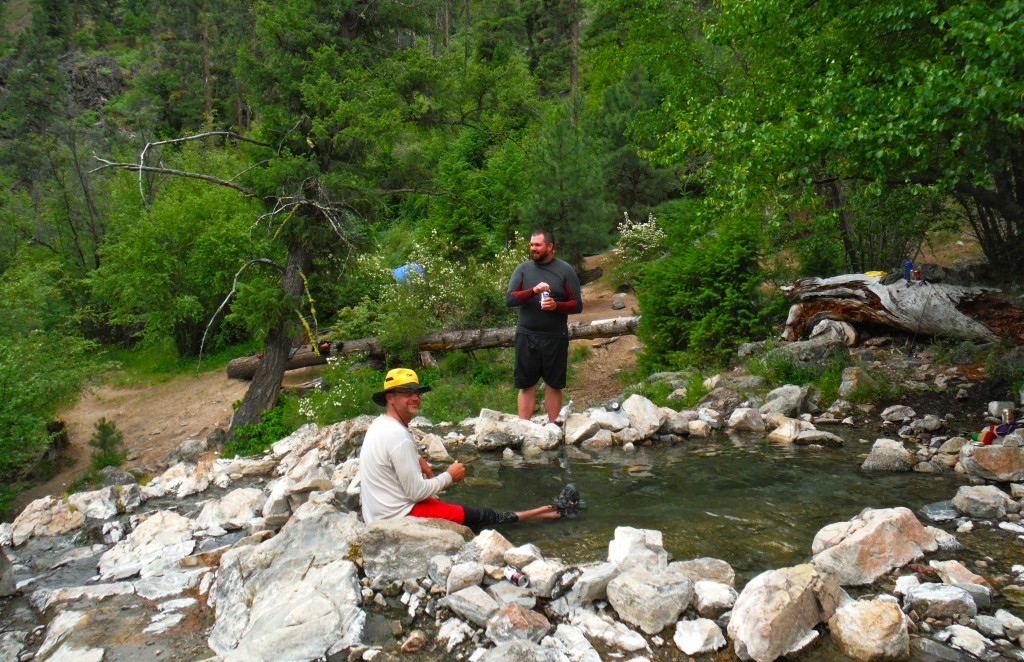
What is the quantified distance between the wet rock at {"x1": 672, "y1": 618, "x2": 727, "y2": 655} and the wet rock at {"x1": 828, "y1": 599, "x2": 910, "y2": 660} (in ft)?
2.05

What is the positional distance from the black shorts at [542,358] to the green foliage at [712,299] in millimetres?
3730

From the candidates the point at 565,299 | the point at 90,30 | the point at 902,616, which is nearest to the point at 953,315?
the point at 565,299

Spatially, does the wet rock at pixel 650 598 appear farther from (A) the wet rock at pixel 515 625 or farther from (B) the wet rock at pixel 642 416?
(B) the wet rock at pixel 642 416

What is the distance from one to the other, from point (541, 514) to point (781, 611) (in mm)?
2547

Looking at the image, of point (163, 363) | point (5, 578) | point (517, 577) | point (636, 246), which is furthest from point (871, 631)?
point (163, 363)

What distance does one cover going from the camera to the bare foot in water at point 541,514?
580cm

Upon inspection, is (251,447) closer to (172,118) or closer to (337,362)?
(337,362)

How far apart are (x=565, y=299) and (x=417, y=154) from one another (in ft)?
24.2

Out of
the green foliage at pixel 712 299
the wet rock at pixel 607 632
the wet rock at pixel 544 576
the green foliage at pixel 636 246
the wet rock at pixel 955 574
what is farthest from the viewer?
the green foliage at pixel 636 246

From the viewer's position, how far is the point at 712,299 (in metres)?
11.1

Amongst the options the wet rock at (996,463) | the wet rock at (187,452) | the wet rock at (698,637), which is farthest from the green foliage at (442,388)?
the wet rock at (698,637)

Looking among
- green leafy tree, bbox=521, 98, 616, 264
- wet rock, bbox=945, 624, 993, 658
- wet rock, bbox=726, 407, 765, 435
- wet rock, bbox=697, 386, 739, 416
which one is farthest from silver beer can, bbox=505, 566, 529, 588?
green leafy tree, bbox=521, 98, 616, 264

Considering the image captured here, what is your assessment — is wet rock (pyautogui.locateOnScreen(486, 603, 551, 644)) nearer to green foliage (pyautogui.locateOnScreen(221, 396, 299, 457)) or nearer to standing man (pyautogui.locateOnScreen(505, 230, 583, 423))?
standing man (pyautogui.locateOnScreen(505, 230, 583, 423))

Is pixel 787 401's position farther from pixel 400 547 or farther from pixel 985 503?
pixel 400 547
